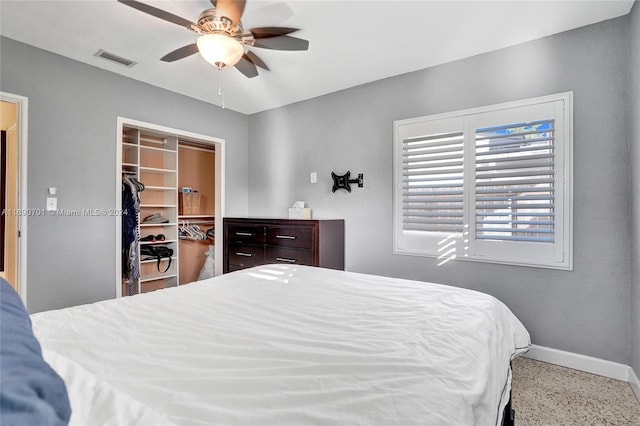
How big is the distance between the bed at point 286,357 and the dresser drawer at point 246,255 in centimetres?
196

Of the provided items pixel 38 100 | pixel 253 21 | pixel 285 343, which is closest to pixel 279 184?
pixel 253 21

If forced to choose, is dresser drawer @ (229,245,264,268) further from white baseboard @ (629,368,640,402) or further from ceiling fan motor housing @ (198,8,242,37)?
white baseboard @ (629,368,640,402)

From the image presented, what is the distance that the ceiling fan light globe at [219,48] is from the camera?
79.6 inches

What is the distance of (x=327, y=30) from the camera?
2.42m

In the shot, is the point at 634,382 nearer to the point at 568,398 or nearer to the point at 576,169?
the point at 568,398

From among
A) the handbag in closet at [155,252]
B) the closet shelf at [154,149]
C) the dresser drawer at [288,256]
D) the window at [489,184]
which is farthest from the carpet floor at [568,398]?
the closet shelf at [154,149]

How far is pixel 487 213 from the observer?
269cm

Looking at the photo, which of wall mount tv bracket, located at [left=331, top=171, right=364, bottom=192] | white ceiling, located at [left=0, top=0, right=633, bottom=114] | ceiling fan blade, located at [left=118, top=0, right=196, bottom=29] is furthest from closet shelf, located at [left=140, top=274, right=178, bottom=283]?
ceiling fan blade, located at [left=118, top=0, right=196, bottom=29]

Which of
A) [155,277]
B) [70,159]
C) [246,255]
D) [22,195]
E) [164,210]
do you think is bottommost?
[155,277]

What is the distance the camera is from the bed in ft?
2.35

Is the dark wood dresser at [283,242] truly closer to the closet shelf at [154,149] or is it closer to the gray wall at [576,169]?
the gray wall at [576,169]

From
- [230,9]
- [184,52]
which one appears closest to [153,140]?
[184,52]

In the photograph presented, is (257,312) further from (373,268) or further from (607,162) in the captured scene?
(607,162)

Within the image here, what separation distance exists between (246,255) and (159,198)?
163 cm
